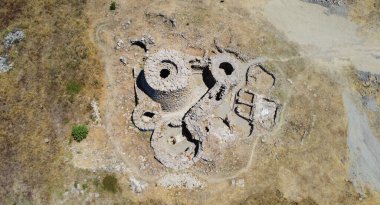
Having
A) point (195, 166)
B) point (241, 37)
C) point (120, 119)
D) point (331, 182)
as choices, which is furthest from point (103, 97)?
point (331, 182)

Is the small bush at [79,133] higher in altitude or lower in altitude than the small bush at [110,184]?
higher

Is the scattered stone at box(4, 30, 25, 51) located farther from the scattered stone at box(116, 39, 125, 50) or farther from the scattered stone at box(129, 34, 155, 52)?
the scattered stone at box(129, 34, 155, 52)

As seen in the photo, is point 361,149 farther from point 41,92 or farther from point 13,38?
point 13,38

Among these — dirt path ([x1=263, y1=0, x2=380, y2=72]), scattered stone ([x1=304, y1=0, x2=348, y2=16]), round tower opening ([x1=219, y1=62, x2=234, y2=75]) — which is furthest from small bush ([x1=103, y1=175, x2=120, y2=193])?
scattered stone ([x1=304, y1=0, x2=348, y2=16])

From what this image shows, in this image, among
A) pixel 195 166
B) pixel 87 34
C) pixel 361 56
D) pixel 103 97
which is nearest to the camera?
pixel 195 166

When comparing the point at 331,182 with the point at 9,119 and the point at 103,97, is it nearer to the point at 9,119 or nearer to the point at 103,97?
the point at 103,97

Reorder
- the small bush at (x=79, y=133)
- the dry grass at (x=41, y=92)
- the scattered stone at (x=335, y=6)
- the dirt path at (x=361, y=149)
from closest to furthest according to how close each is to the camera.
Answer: the dry grass at (x=41, y=92), the small bush at (x=79, y=133), the dirt path at (x=361, y=149), the scattered stone at (x=335, y=6)

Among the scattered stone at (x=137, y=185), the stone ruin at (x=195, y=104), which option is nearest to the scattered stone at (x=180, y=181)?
the stone ruin at (x=195, y=104)

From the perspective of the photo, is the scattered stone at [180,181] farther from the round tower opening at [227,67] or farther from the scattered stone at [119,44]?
the scattered stone at [119,44]
